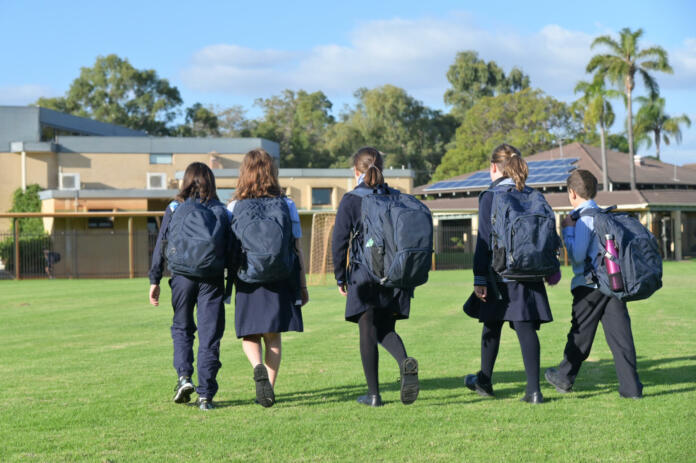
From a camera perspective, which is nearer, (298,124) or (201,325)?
(201,325)

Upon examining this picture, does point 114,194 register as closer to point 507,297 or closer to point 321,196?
point 321,196

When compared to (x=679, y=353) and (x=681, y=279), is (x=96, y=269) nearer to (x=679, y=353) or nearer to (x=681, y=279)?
(x=681, y=279)

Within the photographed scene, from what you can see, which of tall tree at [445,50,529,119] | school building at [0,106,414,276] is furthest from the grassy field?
tall tree at [445,50,529,119]

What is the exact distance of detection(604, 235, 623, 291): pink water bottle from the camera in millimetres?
5980

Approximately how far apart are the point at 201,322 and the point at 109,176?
4275 cm

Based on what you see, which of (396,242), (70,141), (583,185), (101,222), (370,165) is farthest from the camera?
(70,141)

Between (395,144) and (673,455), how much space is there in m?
64.4

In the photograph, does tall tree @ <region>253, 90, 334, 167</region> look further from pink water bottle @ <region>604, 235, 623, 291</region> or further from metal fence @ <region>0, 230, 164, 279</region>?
pink water bottle @ <region>604, 235, 623, 291</region>

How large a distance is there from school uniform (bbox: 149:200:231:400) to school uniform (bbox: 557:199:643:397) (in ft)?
8.98

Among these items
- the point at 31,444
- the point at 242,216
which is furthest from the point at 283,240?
the point at 31,444

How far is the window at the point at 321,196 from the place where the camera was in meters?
44.3

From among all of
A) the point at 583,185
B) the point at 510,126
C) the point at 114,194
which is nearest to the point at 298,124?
the point at 510,126

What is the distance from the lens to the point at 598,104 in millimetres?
45594

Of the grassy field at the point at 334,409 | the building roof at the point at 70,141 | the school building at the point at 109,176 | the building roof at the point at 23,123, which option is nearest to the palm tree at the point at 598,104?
the school building at the point at 109,176
